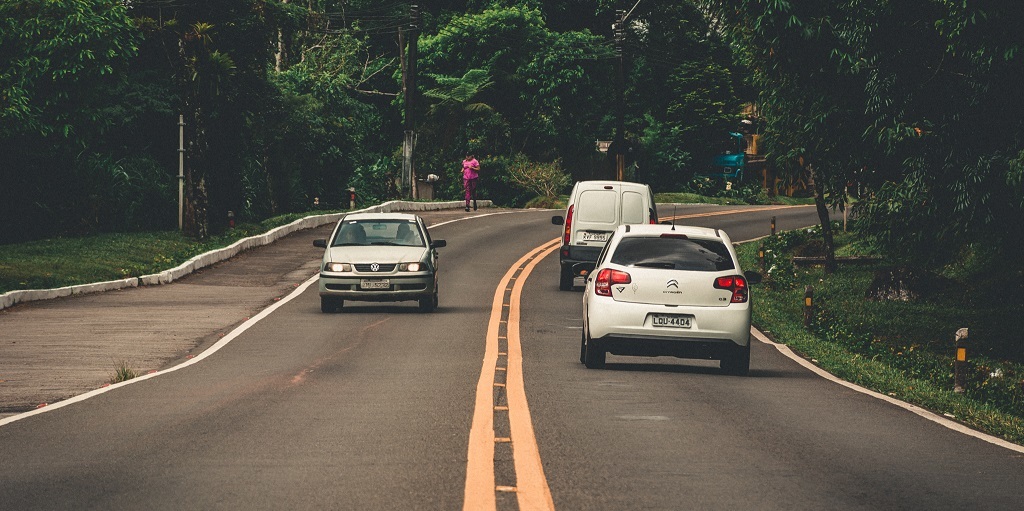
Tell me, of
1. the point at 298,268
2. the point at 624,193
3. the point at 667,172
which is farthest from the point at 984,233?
the point at 667,172

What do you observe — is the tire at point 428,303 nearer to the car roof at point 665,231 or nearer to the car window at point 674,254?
the car roof at point 665,231

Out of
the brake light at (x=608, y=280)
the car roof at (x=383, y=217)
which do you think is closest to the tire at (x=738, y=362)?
the brake light at (x=608, y=280)

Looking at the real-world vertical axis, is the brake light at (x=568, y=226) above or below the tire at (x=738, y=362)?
above

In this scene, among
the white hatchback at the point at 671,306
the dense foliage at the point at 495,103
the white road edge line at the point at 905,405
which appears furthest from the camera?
the dense foliage at the point at 495,103

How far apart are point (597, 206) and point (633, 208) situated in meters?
0.70

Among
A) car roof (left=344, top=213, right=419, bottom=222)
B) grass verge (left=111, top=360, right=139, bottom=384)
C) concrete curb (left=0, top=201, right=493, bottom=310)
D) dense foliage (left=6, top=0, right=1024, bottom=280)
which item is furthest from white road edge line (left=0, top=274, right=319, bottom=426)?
dense foliage (left=6, top=0, right=1024, bottom=280)

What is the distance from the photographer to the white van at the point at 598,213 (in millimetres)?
25109

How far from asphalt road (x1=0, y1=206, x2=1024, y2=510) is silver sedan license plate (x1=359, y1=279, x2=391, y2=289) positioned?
4.14 meters

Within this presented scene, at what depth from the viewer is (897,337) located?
995 inches

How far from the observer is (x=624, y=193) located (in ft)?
83.0

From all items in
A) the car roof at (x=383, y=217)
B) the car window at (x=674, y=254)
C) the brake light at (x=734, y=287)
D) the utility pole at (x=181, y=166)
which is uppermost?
the utility pole at (x=181, y=166)

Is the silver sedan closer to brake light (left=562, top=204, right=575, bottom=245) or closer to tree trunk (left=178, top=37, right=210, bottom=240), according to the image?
brake light (left=562, top=204, right=575, bottom=245)

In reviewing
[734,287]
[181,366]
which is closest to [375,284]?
[181,366]

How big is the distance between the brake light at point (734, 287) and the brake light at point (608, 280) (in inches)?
38.7
